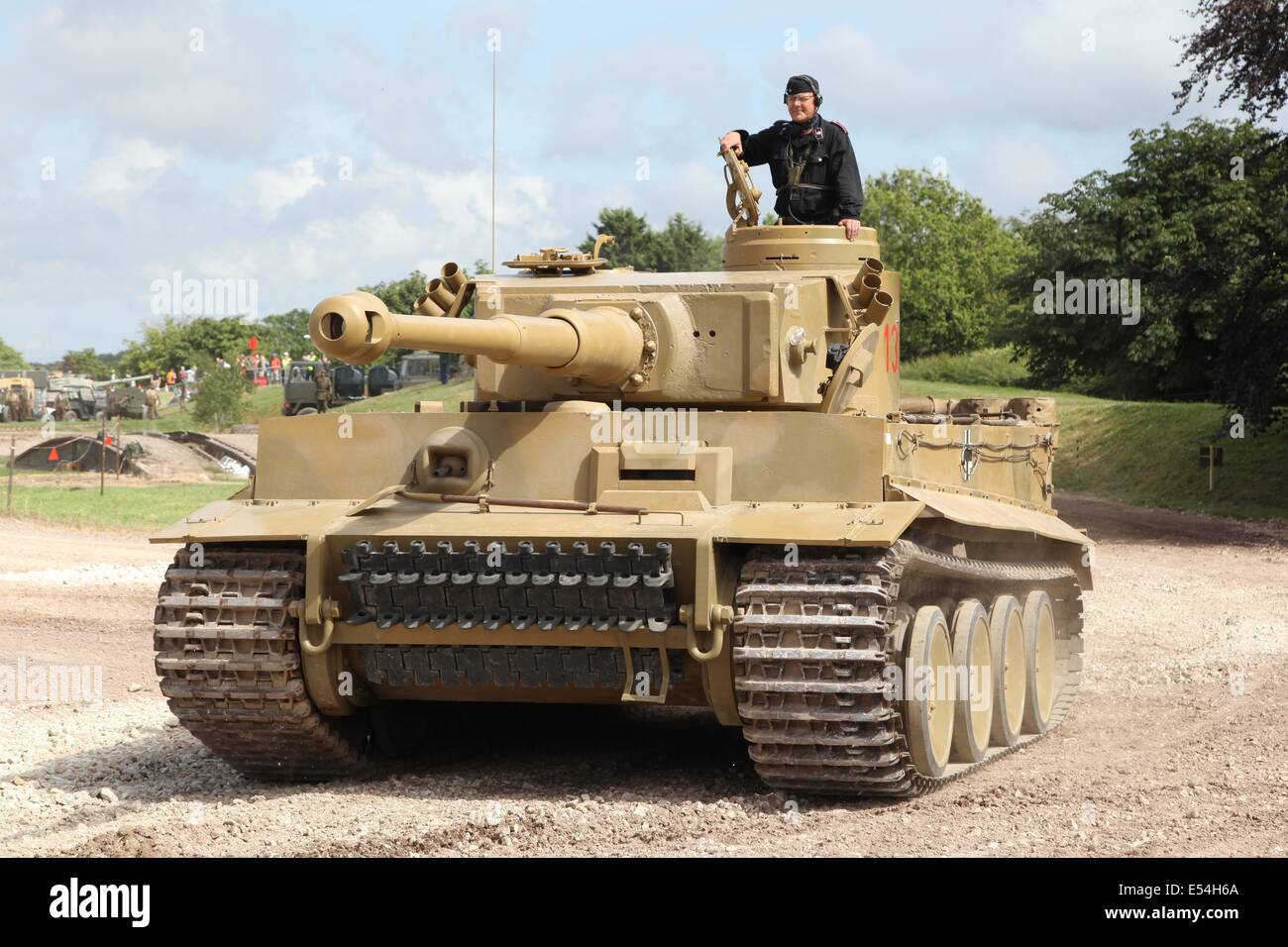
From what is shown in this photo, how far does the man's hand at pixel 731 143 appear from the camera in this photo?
13.1m

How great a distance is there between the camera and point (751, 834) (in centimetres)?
885

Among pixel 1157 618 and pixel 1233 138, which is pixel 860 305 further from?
pixel 1233 138

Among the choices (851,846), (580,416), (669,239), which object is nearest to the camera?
(851,846)

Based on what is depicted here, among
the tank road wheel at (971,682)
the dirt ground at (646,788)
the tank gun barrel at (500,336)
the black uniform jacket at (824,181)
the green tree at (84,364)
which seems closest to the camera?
the tank gun barrel at (500,336)

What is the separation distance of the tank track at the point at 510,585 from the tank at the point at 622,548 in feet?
0.05

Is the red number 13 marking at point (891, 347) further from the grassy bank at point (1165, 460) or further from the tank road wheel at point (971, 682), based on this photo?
the grassy bank at point (1165, 460)

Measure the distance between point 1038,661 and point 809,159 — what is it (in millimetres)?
4102

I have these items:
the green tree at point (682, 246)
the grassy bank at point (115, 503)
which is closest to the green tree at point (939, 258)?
the green tree at point (682, 246)

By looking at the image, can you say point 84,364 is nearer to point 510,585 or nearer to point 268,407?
point 268,407

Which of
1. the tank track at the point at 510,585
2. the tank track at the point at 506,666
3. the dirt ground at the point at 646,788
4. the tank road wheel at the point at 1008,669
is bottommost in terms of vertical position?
the dirt ground at the point at 646,788

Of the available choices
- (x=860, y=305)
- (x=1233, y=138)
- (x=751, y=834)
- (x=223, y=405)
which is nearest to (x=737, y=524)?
(x=751, y=834)

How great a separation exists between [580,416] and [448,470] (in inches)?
33.9

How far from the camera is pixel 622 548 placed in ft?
30.6

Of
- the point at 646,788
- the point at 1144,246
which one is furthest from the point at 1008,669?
the point at 1144,246
